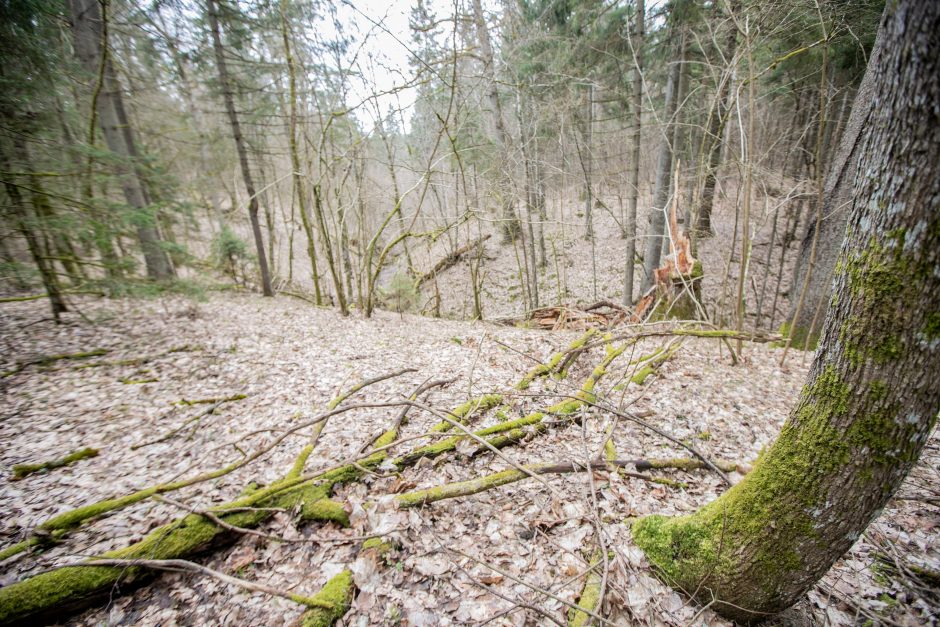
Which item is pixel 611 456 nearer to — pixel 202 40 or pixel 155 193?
pixel 155 193

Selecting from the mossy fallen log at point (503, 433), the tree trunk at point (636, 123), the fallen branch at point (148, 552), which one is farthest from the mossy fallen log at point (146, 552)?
the tree trunk at point (636, 123)

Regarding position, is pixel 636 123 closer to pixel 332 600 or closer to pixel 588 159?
pixel 588 159

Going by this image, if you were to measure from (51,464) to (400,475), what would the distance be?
129 inches

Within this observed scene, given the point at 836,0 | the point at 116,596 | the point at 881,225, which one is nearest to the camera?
the point at 881,225

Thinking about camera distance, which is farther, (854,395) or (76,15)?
(76,15)

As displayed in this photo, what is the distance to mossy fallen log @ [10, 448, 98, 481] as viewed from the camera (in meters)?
3.06

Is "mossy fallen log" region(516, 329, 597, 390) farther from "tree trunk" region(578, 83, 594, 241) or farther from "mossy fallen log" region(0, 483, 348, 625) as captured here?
"tree trunk" region(578, 83, 594, 241)

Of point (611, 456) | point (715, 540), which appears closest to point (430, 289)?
point (611, 456)

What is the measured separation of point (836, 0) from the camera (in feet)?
14.8

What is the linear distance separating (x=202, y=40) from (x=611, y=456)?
42.2 ft

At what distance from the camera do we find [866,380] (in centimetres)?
138

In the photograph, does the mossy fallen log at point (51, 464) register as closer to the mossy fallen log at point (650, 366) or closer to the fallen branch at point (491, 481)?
the fallen branch at point (491, 481)

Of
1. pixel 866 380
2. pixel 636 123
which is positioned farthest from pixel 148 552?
pixel 636 123

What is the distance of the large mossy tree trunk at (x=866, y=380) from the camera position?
3.72 ft
